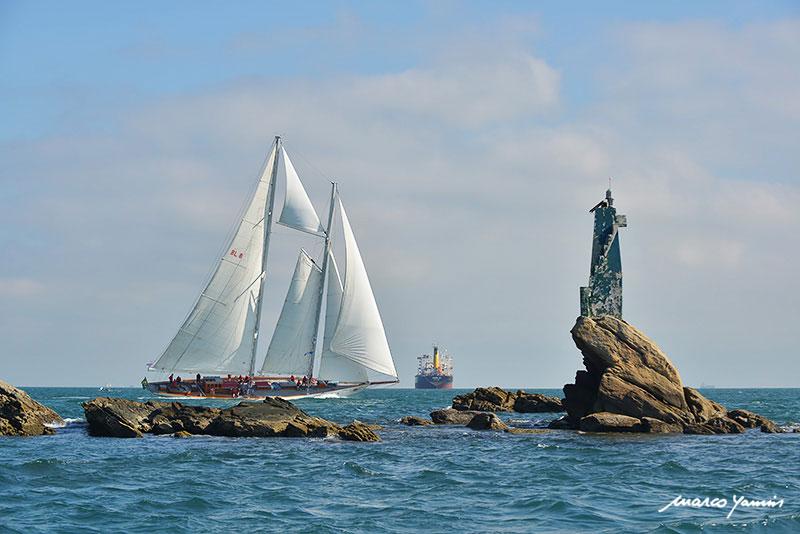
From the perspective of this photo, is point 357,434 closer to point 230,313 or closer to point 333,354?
point 333,354

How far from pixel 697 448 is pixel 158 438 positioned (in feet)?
77.1

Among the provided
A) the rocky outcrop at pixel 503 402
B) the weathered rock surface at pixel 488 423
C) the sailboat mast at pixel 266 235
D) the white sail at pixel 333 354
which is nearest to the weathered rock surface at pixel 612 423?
the weathered rock surface at pixel 488 423

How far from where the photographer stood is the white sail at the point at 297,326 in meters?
68.2

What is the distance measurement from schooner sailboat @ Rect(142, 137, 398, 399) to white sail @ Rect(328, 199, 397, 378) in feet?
0.28

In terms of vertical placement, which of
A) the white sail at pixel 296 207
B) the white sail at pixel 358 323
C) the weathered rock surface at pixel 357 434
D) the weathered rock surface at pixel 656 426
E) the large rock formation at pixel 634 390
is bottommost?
the weathered rock surface at pixel 357 434

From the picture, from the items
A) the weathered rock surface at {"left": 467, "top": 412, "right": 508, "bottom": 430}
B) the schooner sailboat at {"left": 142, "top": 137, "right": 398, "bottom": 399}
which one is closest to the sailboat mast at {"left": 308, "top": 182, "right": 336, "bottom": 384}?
the schooner sailboat at {"left": 142, "top": 137, "right": 398, "bottom": 399}

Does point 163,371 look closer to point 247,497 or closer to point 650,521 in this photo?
point 247,497

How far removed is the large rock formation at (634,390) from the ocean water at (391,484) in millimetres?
3657

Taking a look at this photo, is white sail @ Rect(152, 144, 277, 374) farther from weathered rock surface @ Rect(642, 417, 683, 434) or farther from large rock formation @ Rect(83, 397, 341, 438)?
weathered rock surface @ Rect(642, 417, 683, 434)

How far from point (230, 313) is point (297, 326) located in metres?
6.36

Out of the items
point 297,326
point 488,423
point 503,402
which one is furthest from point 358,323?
point 488,423

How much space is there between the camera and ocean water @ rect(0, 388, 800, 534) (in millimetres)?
18562

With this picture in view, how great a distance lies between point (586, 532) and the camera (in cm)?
1766

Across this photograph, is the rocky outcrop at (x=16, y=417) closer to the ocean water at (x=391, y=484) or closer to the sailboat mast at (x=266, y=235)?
the ocean water at (x=391, y=484)
